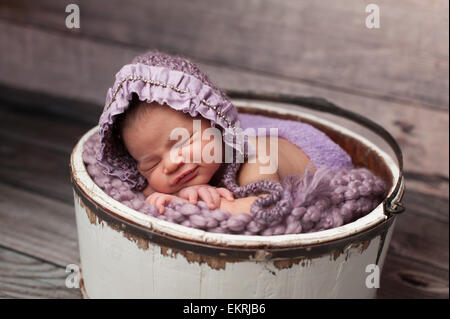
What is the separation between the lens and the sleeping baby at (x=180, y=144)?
2.98 ft

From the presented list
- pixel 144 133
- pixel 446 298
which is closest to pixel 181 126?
pixel 144 133

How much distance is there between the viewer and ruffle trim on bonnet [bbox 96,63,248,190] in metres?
0.90

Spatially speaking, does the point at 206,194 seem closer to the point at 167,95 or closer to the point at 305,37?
the point at 167,95

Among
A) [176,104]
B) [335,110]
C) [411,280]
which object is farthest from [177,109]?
[411,280]

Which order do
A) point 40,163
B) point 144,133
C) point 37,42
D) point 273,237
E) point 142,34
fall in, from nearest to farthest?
point 273,237 < point 144,133 < point 40,163 < point 142,34 < point 37,42

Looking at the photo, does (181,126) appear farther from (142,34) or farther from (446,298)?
(142,34)

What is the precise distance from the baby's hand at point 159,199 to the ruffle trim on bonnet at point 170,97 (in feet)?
0.43

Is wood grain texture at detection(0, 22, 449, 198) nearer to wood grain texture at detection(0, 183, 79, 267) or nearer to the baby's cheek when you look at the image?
wood grain texture at detection(0, 183, 79, 267)

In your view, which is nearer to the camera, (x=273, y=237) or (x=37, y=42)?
(x=273, y=237)

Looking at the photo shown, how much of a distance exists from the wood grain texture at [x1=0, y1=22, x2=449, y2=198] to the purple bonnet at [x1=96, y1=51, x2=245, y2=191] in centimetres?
76

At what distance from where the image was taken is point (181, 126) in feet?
3.04

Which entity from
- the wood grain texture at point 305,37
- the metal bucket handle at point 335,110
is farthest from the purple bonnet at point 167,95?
the wood grain texture at point 305,37
